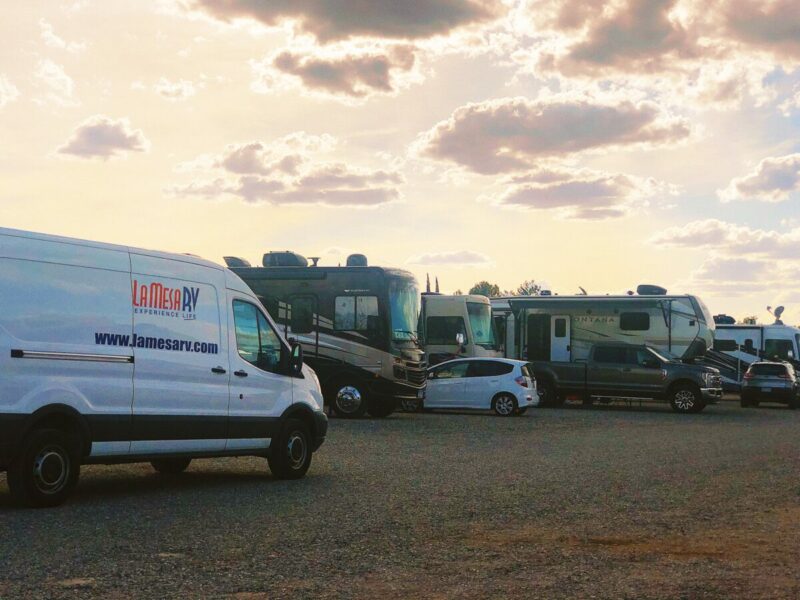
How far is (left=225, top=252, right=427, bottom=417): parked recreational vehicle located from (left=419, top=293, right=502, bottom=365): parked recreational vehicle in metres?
A: 7.52

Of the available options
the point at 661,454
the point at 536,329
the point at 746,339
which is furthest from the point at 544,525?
the point at 746,339

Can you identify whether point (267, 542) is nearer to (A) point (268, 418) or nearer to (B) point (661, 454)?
(A) point (268, 418)

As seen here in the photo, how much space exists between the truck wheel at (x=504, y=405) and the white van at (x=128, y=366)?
15514 mm

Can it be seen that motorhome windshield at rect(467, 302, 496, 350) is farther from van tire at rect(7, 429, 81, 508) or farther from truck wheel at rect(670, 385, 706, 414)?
van tire at rect(7, 429, 81, 508)

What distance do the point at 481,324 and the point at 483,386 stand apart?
5578mm

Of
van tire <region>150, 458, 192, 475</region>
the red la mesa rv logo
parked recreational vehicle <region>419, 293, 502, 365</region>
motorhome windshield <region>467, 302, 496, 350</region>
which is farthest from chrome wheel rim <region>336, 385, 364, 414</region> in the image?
the red la mesa rv logo

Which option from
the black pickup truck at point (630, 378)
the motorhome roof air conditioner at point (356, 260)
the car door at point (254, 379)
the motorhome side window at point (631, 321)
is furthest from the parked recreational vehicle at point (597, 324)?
the car door at point (254, 379)

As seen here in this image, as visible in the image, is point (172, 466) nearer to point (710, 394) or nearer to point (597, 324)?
point (710, 394)

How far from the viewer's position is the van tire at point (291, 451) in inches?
530

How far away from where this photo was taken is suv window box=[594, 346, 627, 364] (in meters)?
33.9

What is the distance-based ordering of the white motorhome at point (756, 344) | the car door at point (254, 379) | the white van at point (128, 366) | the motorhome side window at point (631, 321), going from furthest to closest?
the white motorhome at point (756, 344)
the motorhome side window at point (631, 321)
the car door at point (254, 379)
the white van at point (128, 366)

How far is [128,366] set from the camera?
11.3 meters

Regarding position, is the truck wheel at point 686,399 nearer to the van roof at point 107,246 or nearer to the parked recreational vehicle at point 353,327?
the parked recreational vehicle at point 353,327

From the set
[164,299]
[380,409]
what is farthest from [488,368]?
[164,299]
